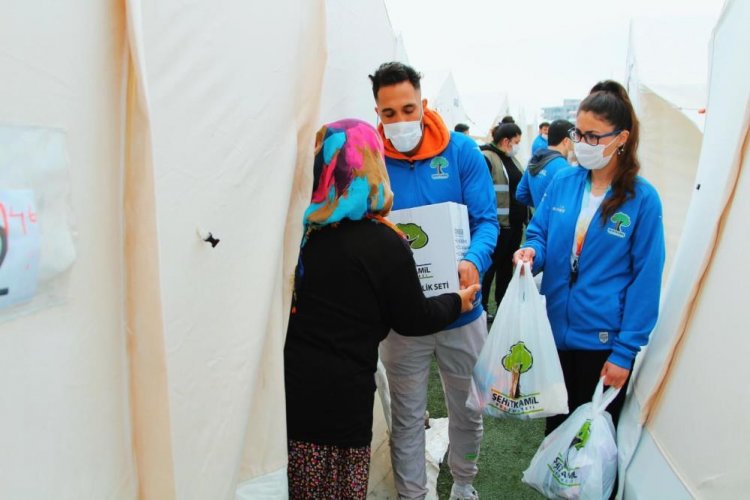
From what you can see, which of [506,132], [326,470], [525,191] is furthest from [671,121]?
[326,470]

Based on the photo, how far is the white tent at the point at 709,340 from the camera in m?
1.34

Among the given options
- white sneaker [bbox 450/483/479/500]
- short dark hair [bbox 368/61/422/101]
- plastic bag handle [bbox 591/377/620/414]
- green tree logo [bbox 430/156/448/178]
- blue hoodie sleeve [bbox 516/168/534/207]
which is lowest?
white sneaker [bbox 450/483/479/500]

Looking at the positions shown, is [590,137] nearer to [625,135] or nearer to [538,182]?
[625,135]

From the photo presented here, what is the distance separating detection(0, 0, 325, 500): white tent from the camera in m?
0.79

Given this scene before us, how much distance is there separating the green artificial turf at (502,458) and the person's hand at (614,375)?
0.99 meters

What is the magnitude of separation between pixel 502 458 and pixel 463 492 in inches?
22.6

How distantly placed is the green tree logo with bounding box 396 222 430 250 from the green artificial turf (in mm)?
1337

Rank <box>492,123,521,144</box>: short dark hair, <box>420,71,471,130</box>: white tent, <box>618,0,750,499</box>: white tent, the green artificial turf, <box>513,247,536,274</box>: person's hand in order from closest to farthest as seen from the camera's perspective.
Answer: <box>618,0,750,499</box>: white tent, <box>513,247,536,274</box>: person's hand, the green artificial turf, <box>492,123,521,144</box>: short dark hair, <box>420,71,471,130</box>: white tent

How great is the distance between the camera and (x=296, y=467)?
156 cm

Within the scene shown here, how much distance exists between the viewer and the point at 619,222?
1.78m

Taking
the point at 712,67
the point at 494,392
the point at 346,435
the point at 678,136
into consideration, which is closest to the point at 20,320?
the point at 346,435

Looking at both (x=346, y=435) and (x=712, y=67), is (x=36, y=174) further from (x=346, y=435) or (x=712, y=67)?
(x=712, y=67)

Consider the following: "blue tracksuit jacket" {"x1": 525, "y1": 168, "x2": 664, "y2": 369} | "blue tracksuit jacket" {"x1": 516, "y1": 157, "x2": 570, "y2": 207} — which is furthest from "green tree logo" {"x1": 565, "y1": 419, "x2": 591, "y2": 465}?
"blue tracksuit jacket" {"x1": 516, "y1": 157, "x2": 570, "y2": 207}

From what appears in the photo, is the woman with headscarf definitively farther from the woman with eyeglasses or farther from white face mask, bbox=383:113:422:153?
the woman with eyeglasses
